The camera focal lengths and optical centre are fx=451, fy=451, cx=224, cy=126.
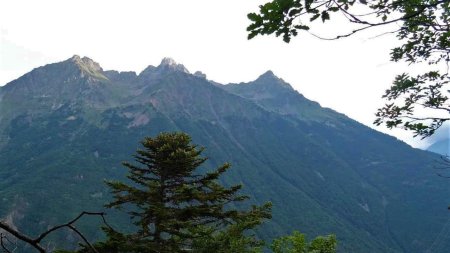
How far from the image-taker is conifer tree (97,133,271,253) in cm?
1806

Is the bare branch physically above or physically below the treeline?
above

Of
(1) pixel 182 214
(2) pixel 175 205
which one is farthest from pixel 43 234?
(2) pixel 175 205

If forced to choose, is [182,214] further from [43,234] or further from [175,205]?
[43,234]

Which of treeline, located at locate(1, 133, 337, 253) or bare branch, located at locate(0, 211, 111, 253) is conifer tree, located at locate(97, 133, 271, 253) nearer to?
treeline, located at locate(1, 133, 337, 253)

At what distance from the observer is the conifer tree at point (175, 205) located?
18062mm

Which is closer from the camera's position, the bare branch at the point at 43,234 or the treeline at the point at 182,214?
the bare branch at the point at 43,234

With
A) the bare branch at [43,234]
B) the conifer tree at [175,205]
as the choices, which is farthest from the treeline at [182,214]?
the bare branch at [43,234]

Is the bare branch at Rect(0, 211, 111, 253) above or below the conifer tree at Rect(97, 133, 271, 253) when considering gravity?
above

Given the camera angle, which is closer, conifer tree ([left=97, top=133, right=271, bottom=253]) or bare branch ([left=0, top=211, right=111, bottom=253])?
bare branch ([left=0, top=211, right=111, bottom=253])

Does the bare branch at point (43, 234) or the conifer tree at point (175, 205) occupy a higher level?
the bare branch at point (43, 234)

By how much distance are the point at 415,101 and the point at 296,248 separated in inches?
388

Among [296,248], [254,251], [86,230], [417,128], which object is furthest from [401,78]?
[86,230]

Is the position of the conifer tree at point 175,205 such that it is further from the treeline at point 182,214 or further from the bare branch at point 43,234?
the bare branch at point 43,234

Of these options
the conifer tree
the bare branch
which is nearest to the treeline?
the conifer tree
